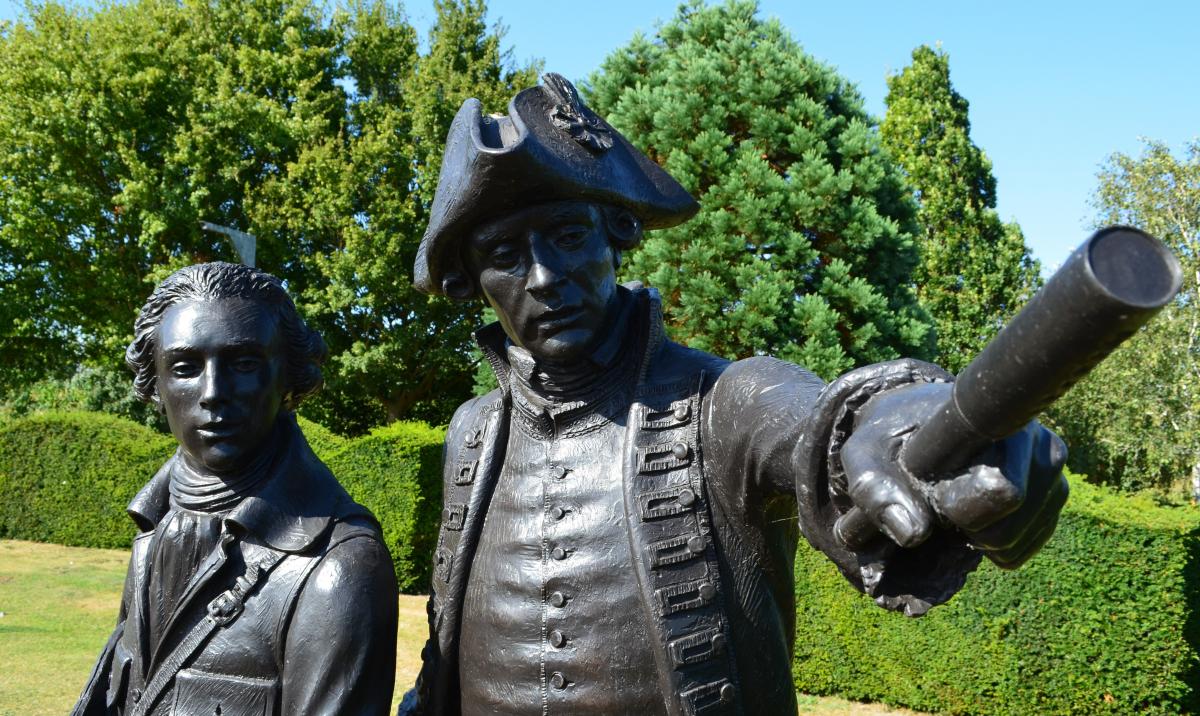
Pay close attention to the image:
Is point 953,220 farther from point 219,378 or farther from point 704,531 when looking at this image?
point 219,378

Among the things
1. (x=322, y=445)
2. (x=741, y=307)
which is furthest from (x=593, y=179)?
(x=322, y=445)

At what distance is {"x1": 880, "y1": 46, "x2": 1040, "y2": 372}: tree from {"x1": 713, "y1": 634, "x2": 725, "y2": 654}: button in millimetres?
16622

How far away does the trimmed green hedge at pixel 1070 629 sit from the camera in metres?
7.44

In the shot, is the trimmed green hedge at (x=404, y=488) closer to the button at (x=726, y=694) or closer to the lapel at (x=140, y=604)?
the lapel at (x=140, y=604)

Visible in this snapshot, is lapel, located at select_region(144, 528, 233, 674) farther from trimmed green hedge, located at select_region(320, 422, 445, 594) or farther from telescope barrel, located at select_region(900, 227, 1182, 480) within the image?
trimmed green hedge, located at select_region(320, 422, 445, 594)

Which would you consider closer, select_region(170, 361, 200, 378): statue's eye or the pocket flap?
the pocket flap

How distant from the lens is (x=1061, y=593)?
7.67 metres

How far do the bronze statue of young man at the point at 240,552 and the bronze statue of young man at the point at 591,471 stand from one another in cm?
29

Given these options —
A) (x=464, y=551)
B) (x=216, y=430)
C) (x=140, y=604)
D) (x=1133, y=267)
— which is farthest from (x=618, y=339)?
(x=1133, y=267)

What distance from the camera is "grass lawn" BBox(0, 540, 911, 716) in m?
8.21

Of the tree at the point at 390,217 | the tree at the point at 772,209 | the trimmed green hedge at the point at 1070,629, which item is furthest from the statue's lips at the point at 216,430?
the tree at the point at 390,217

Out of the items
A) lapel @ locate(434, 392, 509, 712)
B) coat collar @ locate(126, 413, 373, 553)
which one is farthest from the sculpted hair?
lapel @ locate(434, 392, 509, 712)

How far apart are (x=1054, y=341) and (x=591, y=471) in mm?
1405

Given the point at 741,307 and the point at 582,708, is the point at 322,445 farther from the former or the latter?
the point at 582,708
